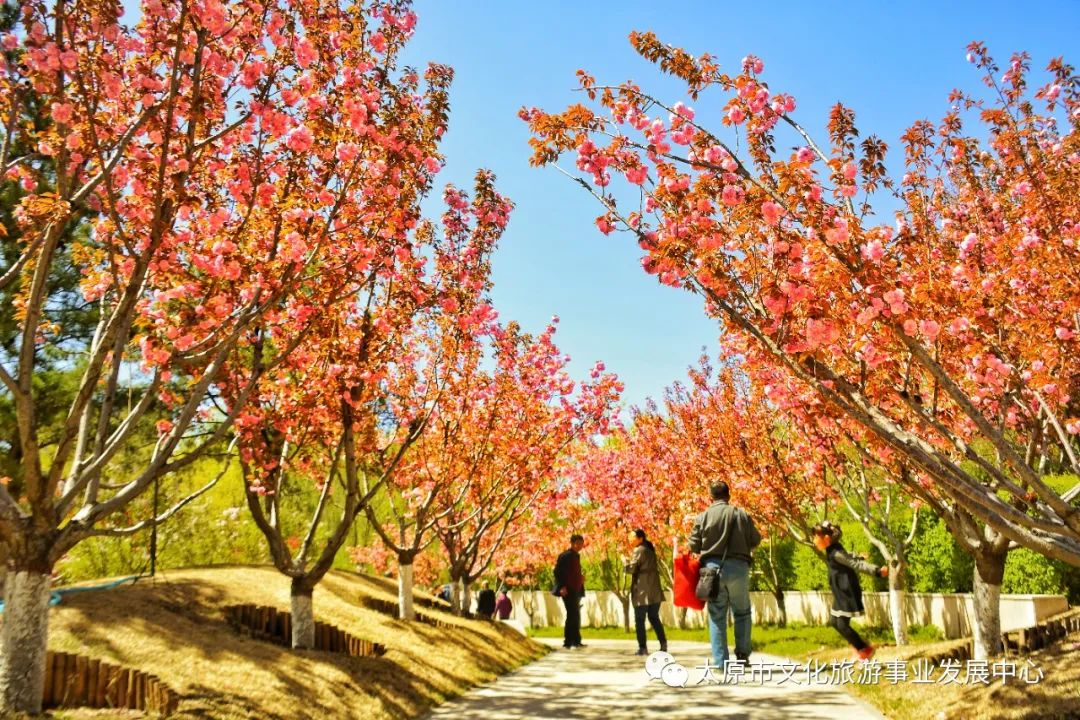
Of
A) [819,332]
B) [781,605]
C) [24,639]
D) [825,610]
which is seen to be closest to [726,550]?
[819,332]

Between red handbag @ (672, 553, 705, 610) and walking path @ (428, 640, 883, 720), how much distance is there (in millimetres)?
925

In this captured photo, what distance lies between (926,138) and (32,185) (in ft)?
25.5

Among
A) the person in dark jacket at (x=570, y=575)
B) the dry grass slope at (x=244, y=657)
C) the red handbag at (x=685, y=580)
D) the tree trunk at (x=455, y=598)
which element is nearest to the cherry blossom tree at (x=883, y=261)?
the red handbag at (x=685, y=580)

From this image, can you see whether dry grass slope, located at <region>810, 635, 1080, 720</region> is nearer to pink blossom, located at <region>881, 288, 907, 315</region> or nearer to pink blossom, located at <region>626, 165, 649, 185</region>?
pink blossom, located at <region>881, 288, 907, 315</region>

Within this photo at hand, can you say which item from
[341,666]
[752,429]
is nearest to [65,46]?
[341,666]

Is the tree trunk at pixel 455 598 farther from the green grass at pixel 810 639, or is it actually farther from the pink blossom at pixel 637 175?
the pink blossom at pixel 637 175

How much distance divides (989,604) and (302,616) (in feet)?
26.5

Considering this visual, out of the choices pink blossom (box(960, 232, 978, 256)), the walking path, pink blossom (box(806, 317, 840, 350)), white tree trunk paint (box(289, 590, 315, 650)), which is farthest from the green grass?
pink blossom (box(806, 317, 840, 350))

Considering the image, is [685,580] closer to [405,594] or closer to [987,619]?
[987,619]

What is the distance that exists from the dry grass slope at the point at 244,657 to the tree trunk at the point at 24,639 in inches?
11.6

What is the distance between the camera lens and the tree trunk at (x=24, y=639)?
584 cm

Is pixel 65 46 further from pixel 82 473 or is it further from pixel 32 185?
pixel 82 473

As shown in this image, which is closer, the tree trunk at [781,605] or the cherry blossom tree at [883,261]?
the cherry blossom tree at [883,261]

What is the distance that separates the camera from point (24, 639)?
19.3 feet
